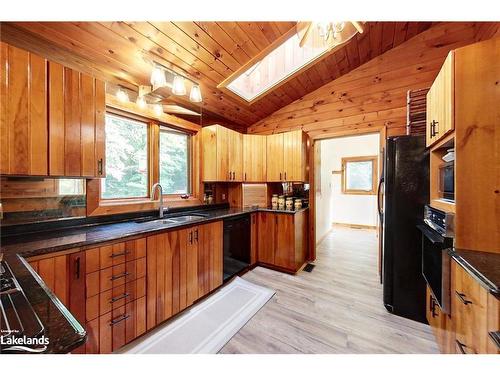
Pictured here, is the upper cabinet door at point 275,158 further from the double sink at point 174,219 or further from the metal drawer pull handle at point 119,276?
the metal drawer pull handle at point 119,276

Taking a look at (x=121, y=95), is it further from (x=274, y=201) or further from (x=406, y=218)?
(x=406, y=218)

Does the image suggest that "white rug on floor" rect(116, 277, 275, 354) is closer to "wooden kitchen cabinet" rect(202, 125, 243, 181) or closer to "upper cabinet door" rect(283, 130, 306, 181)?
"wooden kitchen cabinet" rect(202, 125, 243, 181)

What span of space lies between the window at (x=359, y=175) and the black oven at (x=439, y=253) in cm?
424

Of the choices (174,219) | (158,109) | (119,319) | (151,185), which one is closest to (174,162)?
(151,185)

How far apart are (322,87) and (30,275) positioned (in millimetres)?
3701

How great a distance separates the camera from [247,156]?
3.33 meters

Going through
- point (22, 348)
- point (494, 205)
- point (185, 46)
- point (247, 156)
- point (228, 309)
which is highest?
point (185, 46)

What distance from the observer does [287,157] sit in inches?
121

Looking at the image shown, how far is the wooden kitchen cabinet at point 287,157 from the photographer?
3.00 meters

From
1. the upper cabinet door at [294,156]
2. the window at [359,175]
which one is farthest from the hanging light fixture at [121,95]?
the window at [359,175]

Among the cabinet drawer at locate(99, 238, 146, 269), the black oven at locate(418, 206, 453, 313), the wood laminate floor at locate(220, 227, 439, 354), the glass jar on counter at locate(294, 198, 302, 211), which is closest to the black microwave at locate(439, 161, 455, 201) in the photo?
the black oven at locate(418, 206, 453, 313)

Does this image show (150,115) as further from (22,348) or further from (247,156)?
(22,348)

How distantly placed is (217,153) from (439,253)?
99.8 inches
